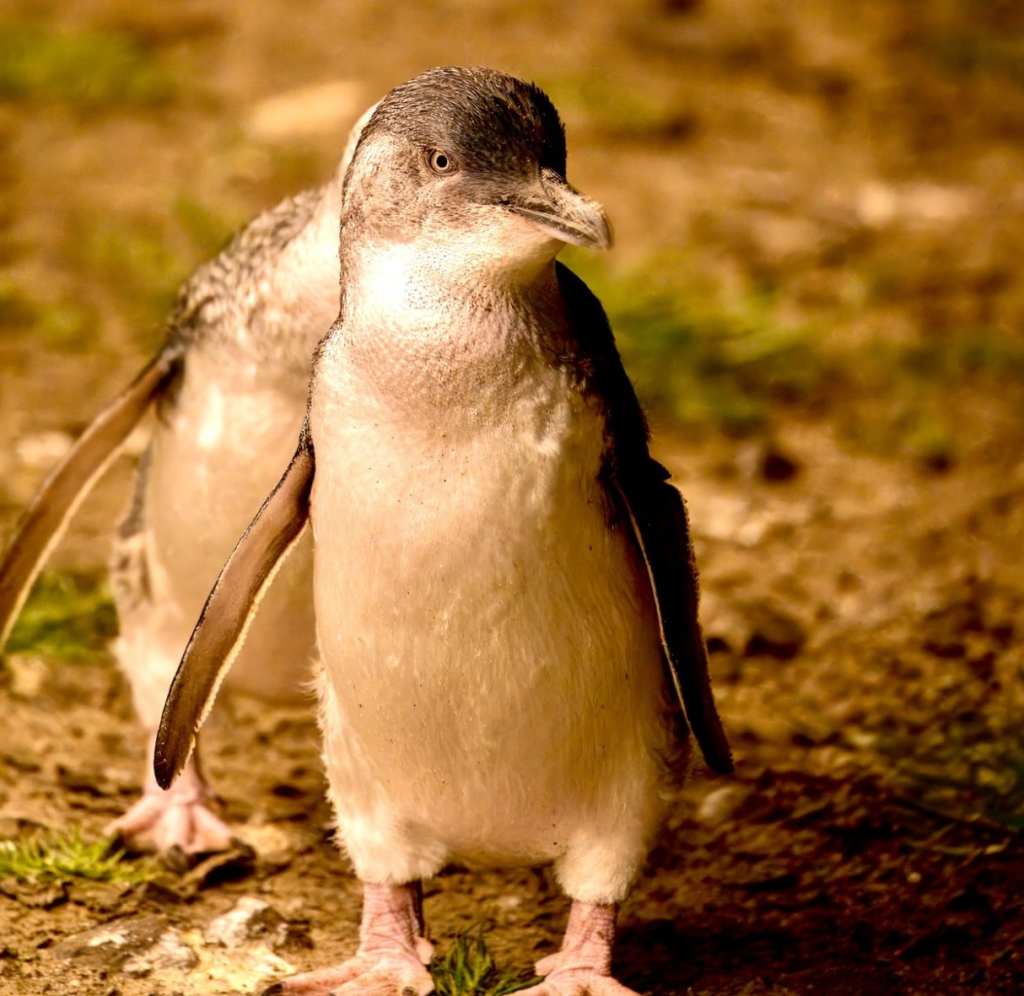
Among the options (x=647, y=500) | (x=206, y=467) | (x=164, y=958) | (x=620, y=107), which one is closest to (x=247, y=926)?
(x=164, y=958)

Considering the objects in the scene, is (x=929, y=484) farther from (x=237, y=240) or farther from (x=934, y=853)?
A: (x=237, y=240)

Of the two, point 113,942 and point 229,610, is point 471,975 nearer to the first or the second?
point 113,942

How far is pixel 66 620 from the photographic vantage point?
353 cm

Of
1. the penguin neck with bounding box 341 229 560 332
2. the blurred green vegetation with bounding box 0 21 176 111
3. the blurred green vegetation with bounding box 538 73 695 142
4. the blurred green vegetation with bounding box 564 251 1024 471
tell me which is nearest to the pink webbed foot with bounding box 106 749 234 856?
the penguin neck with bounding box 341 229 560 332

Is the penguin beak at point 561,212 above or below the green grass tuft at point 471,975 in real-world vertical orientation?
above

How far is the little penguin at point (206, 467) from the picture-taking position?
2.55 metres

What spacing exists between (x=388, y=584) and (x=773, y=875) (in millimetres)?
938

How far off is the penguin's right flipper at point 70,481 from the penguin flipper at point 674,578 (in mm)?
983

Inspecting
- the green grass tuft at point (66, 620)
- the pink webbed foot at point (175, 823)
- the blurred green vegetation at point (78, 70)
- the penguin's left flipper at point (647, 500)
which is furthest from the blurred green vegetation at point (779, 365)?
the penguin's left flipper at point (647, 500)

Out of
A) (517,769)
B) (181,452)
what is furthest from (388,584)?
(181,452)

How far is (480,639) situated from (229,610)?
370mm

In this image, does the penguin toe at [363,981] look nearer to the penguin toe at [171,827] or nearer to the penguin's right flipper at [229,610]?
the penguin's right flipper at [229,610]

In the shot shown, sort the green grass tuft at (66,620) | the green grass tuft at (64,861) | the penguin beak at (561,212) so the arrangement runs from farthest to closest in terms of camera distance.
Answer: the green grass tuft at (66,620), the green grass tuft at (64,861), the penguin beak at (561,212)

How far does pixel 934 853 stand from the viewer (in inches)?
108
